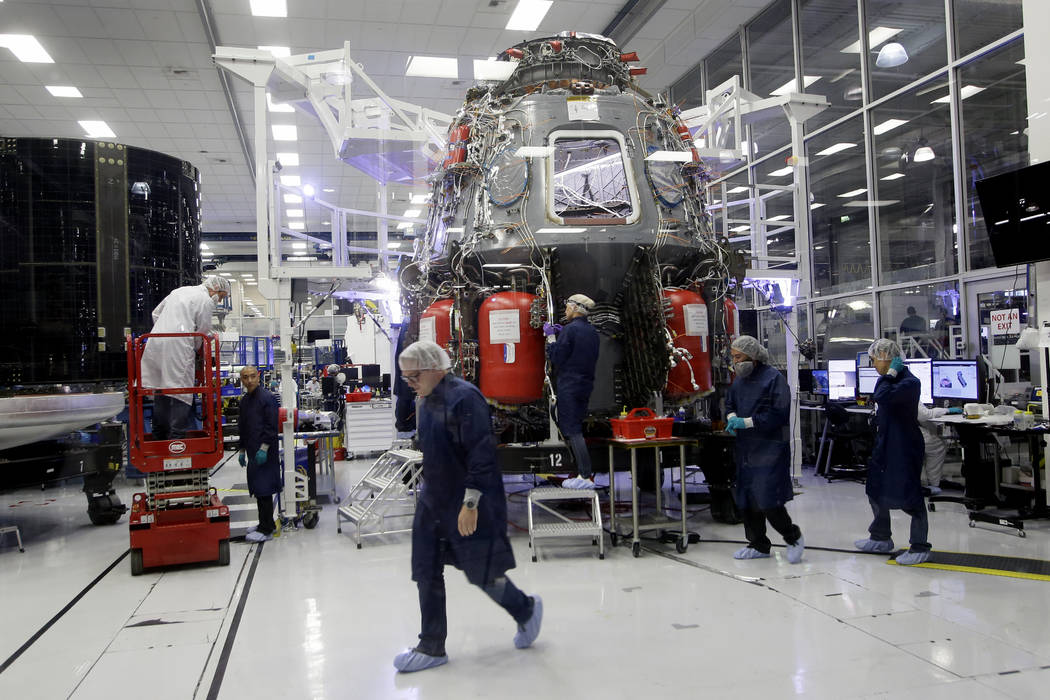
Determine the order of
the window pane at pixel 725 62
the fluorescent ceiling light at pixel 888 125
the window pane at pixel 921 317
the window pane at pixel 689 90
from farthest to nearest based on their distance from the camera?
the window pane at pixel 689 90
the window pane at pixel 725 62
the fluorescent ceiling light at pixel 888 125
the window pane at pixel 921 317

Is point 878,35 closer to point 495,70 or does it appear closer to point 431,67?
point 495,70

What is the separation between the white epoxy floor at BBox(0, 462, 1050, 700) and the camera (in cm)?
328

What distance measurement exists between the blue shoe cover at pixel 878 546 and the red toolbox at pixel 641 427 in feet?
5.25

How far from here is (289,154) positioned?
15438 mm

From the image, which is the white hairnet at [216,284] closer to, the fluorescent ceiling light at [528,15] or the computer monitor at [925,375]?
the fluorescent ceiling light at [528,15]

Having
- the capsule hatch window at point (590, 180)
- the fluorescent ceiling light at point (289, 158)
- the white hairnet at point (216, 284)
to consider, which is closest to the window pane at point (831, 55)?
the capsule hatch window at point (590, 180)

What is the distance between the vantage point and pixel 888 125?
30.4ft

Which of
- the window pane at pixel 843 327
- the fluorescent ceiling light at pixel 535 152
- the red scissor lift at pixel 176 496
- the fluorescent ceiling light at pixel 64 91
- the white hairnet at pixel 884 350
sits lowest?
the red scissor lift at pixel 176 496

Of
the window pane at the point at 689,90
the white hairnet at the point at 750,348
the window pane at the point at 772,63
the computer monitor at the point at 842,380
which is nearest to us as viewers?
the white hairnet at the point at 750,348

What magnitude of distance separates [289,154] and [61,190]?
28.3ft

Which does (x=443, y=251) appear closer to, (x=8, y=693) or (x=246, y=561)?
(x=246, y=561)

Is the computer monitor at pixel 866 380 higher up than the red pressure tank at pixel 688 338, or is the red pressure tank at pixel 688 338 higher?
the red pressure tank at pixel 688 338

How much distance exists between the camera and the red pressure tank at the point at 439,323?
623cm

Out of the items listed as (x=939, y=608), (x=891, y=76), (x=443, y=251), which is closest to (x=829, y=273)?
(x=891, y=76)
